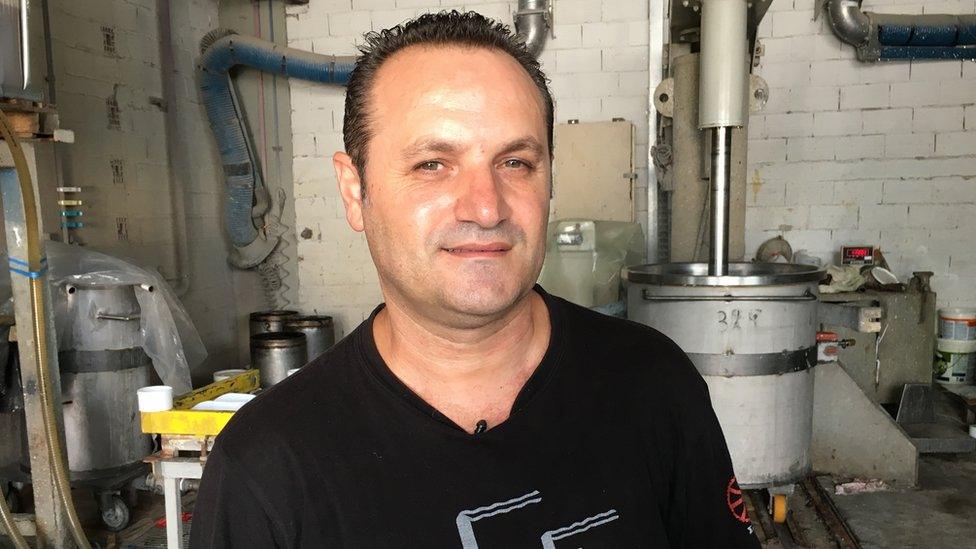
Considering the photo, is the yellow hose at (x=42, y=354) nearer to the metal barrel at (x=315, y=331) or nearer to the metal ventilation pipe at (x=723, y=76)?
the metal barrel at (x=315, y=331)

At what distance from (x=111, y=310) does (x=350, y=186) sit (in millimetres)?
1934

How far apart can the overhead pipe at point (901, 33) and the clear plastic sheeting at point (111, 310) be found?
3.63 m

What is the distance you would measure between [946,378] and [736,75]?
246cm

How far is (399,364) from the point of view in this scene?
99 centimetres

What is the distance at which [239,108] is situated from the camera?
4109 millimetres

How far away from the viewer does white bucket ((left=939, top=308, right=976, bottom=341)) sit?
11.5 ft

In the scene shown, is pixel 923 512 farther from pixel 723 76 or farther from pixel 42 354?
pixel 42 354

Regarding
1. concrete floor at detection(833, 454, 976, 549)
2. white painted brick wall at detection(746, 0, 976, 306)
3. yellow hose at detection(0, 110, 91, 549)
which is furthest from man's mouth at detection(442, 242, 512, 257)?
white painted brick wall at detection(746, 0, 976, 306)

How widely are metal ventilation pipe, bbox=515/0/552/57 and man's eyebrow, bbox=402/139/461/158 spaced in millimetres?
3093

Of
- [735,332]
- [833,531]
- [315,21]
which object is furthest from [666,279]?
[315,21]

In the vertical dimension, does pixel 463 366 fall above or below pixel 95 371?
above

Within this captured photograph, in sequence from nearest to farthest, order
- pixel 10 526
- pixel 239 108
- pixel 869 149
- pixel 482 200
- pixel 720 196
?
pixel 482 200 → pixel 10 526 → pixel 720 196 → pixel 869 149 → pixel 239 108

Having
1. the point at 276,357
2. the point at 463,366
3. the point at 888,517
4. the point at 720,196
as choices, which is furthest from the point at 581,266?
the point at 463,366

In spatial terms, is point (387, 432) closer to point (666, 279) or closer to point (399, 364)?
point (399, 364)
